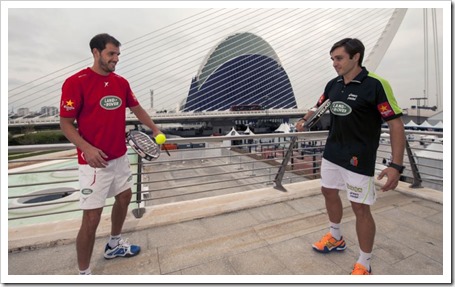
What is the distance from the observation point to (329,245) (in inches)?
77.4

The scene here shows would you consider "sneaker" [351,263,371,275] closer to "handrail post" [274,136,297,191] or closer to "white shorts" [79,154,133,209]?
"handrail post" [274,136,297,191]

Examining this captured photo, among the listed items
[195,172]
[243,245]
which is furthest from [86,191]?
[195,172]

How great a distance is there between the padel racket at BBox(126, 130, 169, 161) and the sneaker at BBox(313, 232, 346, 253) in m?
1.53

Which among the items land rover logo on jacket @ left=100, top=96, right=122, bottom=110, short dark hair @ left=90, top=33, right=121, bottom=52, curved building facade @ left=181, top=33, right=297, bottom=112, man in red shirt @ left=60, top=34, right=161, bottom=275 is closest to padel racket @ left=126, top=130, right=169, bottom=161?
man in red shirt @ left=60, top=34, right=161, bottom=275

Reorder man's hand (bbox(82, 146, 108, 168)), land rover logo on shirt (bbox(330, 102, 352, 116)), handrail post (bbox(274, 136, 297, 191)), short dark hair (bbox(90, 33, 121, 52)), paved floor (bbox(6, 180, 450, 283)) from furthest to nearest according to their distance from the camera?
handrail post (bbox(274, 136, 297, 191)), paved floor (bbox(6, 180, 450, 283)), land rover logo on shirt (bbox(330, 102, 352, 116)), short dark hair (bbox(90, 33, 121, 52)), man's hand (bbox(82, 146, 108, 168))

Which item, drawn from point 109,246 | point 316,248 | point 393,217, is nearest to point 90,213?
point 109,246

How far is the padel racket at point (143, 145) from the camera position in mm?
1759

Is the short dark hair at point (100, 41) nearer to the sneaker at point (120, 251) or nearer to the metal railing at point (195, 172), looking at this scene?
the metal railing at point (195, 172)

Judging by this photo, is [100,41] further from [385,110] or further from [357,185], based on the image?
[357,185]

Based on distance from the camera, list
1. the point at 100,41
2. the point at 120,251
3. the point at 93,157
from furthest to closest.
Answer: the point at 120,251 < the point at 100,41 < the point at 93,157

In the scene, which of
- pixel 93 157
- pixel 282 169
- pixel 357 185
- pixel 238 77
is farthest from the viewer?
pixel 238 77

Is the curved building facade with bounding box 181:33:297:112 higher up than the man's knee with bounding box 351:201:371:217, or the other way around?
the curved building facade with bounding box 181:33:297:112

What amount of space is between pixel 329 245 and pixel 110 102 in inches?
80.9

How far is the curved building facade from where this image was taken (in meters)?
52.7
